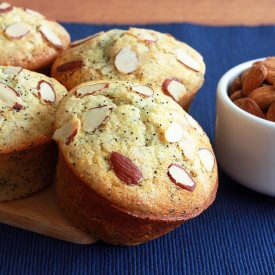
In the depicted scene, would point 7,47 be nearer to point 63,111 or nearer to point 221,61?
point 63,111

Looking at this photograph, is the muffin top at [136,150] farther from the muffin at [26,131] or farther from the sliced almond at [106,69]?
the sliced almond at [106,69]

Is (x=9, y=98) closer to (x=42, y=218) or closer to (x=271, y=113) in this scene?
(x=42, y=218)

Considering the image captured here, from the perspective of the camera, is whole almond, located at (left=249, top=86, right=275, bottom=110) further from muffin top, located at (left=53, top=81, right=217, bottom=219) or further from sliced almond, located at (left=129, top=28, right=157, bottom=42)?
sliced almond, located at (left=129, top=28, right=157, bottom=42)

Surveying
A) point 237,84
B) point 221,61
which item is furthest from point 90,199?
point 221,61

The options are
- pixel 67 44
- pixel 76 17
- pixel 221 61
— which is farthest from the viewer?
pixel 76 17

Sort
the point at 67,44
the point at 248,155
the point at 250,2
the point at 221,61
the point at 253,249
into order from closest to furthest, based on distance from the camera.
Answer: the point at 253,249 < the point at 248,155 < the point at 67,44 < the point at 221,61 < the point at 250,2

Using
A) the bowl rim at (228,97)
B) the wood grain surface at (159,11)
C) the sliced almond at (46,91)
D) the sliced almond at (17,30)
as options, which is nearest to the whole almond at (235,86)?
the bowl rim at (228,97)
